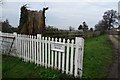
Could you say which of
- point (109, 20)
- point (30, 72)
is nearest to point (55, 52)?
point (30, 72)

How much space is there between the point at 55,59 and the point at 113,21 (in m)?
69.3

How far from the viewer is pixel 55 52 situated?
8914 millimetres

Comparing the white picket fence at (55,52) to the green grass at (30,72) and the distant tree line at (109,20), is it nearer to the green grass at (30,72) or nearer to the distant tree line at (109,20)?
the green grass at (30,72)

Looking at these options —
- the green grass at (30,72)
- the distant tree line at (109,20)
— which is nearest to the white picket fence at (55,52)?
the green grass at (30,72)

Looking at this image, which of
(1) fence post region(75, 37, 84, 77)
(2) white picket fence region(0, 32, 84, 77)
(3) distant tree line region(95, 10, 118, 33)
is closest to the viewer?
(1) fence post region(75, 37, 84, 77)

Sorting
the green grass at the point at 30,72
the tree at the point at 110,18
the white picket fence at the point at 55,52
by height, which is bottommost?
the green grass at the point at 30,72

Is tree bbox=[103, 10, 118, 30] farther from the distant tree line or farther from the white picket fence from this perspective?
the white picket fence

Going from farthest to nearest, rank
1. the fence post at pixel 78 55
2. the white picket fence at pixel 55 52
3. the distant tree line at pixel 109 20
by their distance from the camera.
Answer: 1. the distant tree line at pixel 109 20
2. the white picket fence at pixel 55 52
3. the fence post at pixel 78 55

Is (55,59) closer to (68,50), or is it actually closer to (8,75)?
(68,50)

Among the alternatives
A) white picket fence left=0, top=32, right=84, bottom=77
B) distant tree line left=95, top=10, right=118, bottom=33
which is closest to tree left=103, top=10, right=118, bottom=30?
distant tree line left=95, top=10, right=118, bottom=33

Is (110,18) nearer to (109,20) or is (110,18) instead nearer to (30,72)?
(109,20)

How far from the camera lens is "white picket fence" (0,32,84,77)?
8.00 metres

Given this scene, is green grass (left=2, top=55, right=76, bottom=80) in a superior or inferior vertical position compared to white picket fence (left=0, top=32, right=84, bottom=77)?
inferior

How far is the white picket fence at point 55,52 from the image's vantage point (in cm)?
800
